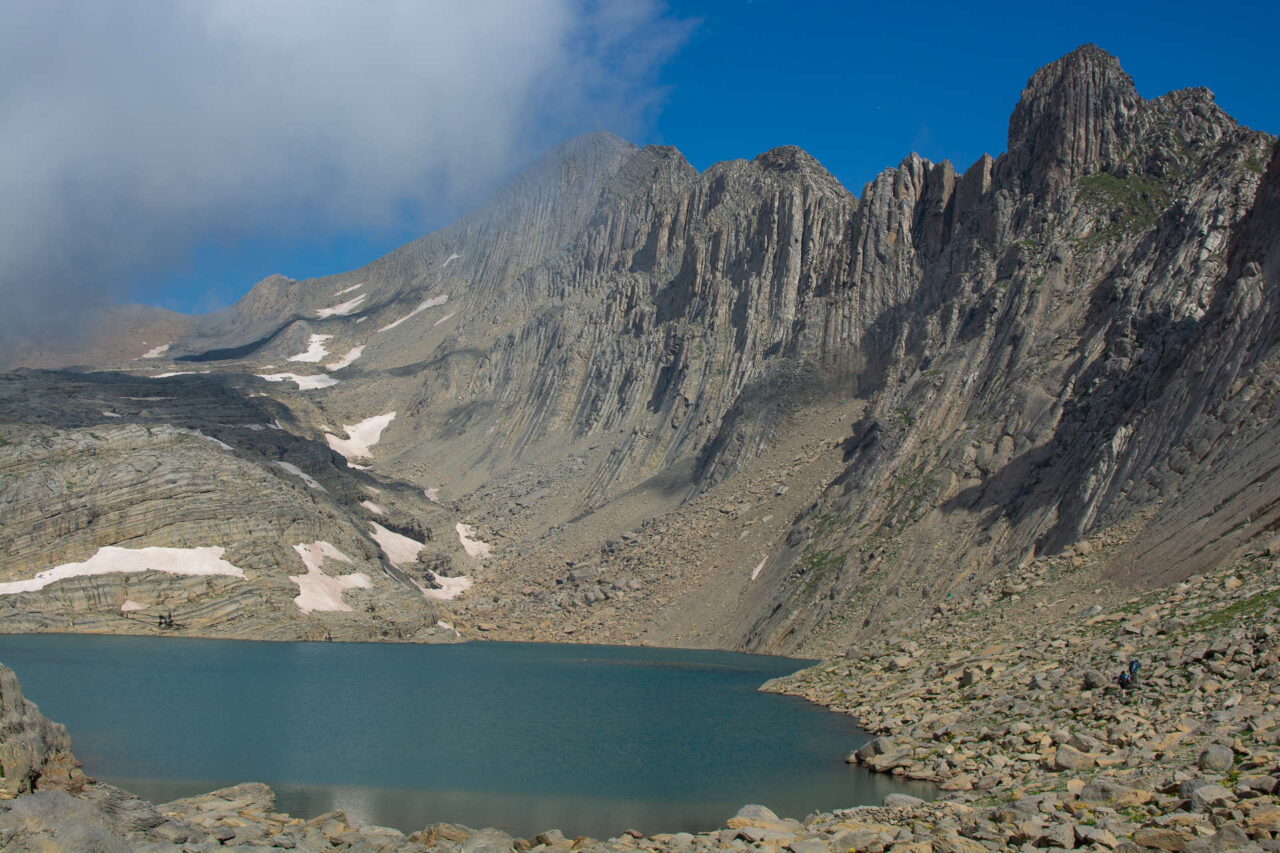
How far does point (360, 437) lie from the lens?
529ft

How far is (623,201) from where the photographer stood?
178 m

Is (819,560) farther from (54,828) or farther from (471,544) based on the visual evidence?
(54,828)

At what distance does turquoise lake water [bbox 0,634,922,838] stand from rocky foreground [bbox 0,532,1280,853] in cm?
245

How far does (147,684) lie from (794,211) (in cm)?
8957

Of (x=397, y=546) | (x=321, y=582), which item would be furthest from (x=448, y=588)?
(x=321, y=582)

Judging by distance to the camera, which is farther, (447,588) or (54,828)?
(447,588)

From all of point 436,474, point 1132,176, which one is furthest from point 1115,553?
point 436,474

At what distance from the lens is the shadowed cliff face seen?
5238 centimetres

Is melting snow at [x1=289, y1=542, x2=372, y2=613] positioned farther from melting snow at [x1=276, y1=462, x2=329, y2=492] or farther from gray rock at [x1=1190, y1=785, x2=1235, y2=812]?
gray rock at [x1=1190, y1=785, x2=1235, y2=812]

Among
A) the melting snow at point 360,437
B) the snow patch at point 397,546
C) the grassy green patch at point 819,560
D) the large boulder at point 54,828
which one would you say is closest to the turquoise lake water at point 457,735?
the large boulder at point 54,828

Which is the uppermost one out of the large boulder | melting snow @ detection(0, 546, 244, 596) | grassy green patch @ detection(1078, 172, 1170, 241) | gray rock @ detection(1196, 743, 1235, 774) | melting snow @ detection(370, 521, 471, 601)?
grassy green patch @ detection(1078, 172, 1170, 241)

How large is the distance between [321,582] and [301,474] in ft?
99.1

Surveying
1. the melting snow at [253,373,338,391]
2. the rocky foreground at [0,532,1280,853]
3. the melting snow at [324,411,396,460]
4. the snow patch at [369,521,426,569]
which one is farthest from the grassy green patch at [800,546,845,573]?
the melting snow at [253,373,338,391]

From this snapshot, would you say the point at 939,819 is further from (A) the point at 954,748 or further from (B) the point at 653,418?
(B) the point at 653,418
